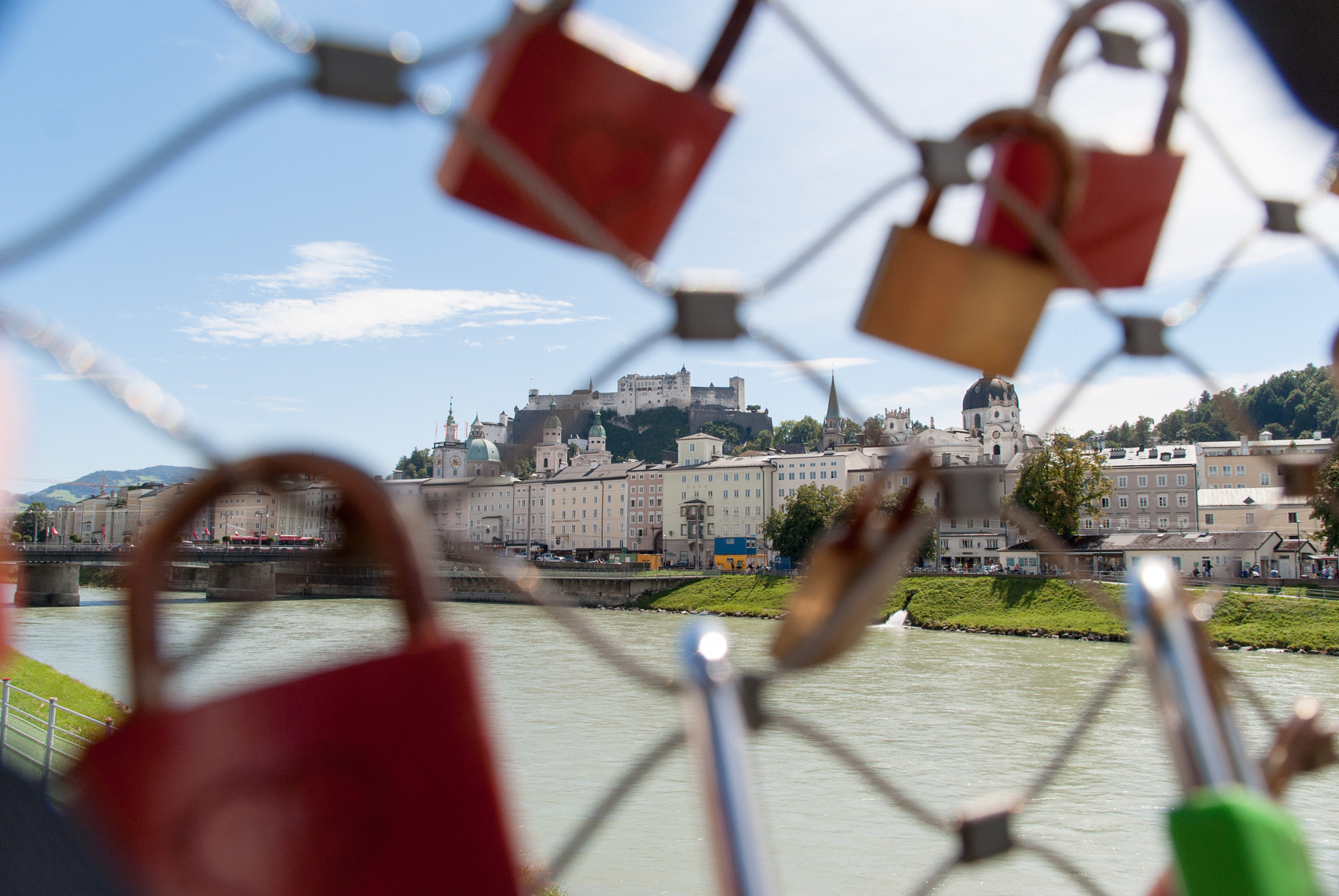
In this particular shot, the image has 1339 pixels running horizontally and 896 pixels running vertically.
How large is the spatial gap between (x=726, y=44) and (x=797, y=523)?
14.2 m

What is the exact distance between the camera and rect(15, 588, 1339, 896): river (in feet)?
12.5

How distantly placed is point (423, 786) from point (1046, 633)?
14.5 m

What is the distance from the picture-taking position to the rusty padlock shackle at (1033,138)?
42cm

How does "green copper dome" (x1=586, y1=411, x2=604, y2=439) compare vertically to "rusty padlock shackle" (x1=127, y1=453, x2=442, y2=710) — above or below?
above

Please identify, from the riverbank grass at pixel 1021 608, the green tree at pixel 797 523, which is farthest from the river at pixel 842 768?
the green tree at pixel 797 523

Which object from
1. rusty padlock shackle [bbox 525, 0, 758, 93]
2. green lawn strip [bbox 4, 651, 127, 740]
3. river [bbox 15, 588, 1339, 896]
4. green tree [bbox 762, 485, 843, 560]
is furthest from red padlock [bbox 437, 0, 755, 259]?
green tree [bbox 762, 485, 843, 560]

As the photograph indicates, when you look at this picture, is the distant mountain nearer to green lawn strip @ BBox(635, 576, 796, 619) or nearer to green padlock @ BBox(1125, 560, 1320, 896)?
green padlock @ BBox(1125, 560, 1320, 896)

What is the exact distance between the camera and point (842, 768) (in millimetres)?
5293

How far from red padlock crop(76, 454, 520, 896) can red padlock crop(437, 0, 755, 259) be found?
0.43ft

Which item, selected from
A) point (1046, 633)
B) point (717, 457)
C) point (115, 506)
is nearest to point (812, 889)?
point (115, 506)

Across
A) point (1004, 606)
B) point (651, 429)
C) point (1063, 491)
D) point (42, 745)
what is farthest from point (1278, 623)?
point (651, 429)

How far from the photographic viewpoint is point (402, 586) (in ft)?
0.83

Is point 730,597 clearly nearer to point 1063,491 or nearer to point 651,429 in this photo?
point 1063,491

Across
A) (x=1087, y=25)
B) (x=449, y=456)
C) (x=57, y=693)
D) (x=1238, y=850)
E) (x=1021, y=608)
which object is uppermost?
(x=1087, y=25)
